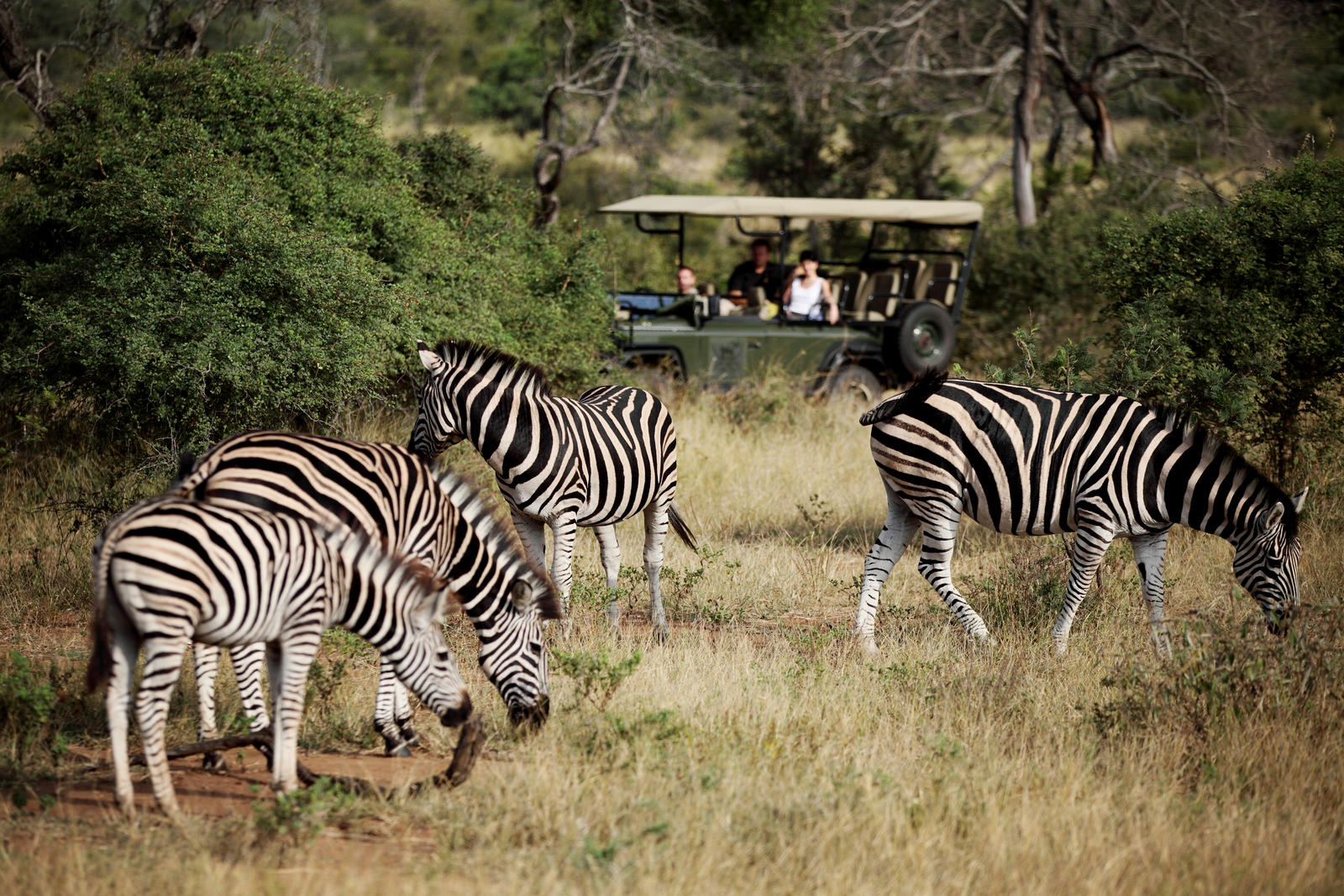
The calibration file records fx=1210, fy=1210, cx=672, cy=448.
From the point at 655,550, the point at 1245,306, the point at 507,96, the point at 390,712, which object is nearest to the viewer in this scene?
the point at 390,712

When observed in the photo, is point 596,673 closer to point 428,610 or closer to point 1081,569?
→ point 428,610

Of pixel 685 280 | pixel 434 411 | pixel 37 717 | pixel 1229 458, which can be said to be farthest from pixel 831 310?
pixel 37 717

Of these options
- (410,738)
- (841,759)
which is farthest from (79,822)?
(841,759)

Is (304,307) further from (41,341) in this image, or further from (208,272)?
(41,341)

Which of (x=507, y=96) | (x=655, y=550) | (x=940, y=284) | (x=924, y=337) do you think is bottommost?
(x=655, y=550)

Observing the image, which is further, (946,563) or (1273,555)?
(946,563)

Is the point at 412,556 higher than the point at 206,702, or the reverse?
the point at 412,556

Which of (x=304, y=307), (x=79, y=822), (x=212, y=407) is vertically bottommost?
(x=79, y=822)

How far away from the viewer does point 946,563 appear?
274 inches

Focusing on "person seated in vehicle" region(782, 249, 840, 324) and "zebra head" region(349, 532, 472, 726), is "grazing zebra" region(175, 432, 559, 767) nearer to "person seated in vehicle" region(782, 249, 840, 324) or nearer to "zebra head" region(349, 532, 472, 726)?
"zebra head" region(349, 532, 472, 726)

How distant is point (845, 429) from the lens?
40.9ft

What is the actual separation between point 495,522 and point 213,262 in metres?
3.89

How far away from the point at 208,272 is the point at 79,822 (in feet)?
15.2

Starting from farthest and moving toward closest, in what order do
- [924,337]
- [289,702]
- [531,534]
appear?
[924,337] < [531,534] < [289,702]
